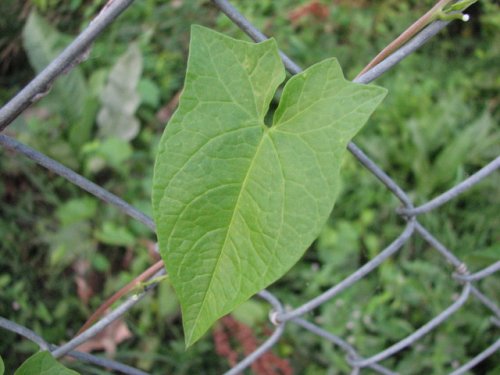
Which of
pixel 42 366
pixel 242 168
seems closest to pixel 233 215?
pixel 242 168

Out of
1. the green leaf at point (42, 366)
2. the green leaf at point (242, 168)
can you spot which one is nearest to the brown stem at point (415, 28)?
the green leaf at point (242, 168)

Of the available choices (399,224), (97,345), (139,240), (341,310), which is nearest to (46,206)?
(139,240)

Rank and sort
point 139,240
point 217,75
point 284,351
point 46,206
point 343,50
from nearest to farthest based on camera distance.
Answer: point 217,75, point 284,351, point 139,240, point 46,206, point 343,50

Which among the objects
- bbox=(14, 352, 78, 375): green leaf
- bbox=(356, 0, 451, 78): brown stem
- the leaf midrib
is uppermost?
bbox=(356, 0, 451, 78): brown stem

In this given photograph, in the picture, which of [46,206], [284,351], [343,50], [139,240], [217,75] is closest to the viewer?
[217,75]

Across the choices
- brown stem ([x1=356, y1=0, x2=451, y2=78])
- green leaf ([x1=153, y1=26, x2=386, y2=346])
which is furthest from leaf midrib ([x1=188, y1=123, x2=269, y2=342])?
brown stem ([x1=356, y1=0, x2=451, y2=78])

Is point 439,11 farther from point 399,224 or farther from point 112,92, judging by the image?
point 112,92

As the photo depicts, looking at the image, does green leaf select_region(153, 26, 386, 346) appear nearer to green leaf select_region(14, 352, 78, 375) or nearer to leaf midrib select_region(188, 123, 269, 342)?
leaf midrib select_region(188, 123, 269, 342)
